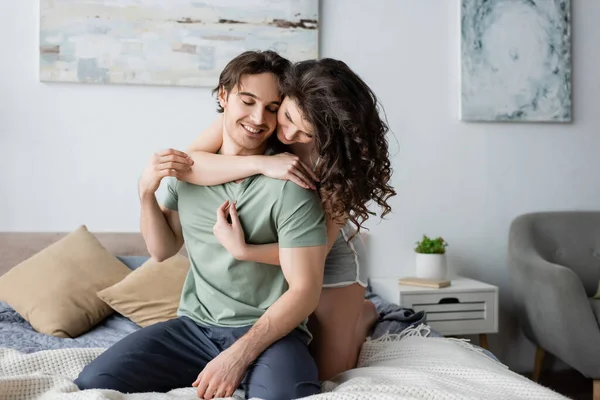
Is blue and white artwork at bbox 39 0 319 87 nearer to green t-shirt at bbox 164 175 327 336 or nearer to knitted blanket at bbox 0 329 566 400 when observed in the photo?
green t-shirt at bbox 164 175 327 336

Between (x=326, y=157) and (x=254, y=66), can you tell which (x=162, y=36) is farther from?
(x=326, y=157)

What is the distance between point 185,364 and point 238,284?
230mm

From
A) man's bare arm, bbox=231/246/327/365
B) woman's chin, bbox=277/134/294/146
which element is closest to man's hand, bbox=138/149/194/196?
woman's chin, bbox=277/134/294/146

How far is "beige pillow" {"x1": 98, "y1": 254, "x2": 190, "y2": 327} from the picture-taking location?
95.3 inches

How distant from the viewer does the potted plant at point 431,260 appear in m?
3.13

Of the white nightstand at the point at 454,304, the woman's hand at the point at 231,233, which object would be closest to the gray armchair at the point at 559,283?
the white nightstand at the point at 454,304

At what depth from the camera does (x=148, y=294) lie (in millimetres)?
2467

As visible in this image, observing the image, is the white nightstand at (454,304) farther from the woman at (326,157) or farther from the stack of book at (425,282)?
the woman at (326,157)

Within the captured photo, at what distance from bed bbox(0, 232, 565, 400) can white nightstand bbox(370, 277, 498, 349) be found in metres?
0.47

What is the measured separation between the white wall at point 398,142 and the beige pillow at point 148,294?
1.94 ft

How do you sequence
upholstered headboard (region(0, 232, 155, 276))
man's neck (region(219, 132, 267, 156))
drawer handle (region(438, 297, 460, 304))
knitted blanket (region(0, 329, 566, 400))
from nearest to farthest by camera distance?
knitted blanket (region(0, 329, 566, 400)), man's neck (region(219, 132, 267, 156)), upholstered headboard (region(0, 232, 155, 276)), drawer handle (region(438, 297, 460, 304))

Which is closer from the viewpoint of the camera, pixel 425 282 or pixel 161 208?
pixel 161 208

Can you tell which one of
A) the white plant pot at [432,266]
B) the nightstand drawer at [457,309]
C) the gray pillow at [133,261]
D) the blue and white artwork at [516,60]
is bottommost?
the nightstand drawer at [457,309]

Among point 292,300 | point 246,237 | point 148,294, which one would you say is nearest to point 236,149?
point 246,237
